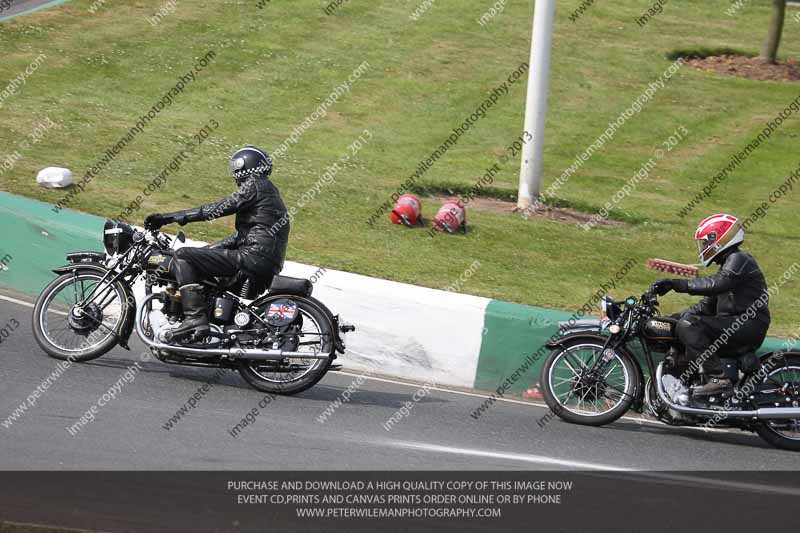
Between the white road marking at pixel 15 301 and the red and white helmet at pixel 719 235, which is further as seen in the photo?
the white road marking at pixel 15 301

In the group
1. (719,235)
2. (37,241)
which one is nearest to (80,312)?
(37,241)

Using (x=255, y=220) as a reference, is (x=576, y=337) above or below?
below

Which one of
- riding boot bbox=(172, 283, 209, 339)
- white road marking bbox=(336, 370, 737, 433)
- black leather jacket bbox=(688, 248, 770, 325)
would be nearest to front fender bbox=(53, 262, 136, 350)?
riding boot bbox=(172, 283, 209, 339)

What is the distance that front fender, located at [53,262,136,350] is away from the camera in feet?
29.6

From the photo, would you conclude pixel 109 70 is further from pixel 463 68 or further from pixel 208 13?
pixel 463 68

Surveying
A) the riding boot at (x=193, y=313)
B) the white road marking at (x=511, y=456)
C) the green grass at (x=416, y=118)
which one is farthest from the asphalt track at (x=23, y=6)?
the white road marking at (x=511, y=456)

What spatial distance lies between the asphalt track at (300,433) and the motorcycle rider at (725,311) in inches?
28.3

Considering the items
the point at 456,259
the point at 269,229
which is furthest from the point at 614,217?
the point at 269,229

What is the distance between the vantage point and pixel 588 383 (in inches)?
352

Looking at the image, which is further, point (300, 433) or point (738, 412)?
point (738, 412)

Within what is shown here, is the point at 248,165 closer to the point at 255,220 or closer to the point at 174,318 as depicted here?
the point at 255,220

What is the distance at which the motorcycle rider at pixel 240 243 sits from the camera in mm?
8852

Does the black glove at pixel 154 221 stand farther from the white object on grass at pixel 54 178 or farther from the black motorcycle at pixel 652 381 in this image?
the white object on grass at pixel 54 178

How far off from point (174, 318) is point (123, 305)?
1.59ft
